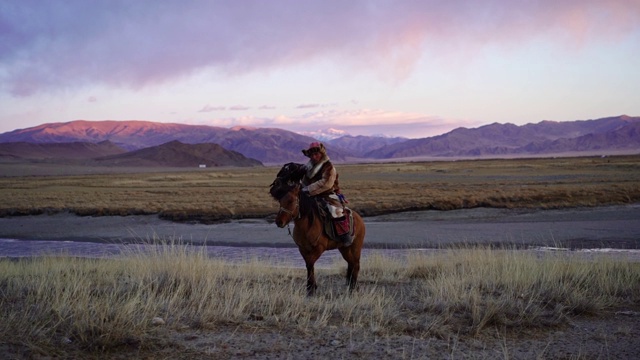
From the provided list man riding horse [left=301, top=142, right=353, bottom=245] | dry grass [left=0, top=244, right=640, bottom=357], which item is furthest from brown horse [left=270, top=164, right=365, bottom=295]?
dry grass [left=0, top=244, right=640, bottom=357]

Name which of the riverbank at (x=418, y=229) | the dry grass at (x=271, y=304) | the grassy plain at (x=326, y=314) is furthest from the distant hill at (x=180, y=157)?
the grassy plain at (x=326, y=314)

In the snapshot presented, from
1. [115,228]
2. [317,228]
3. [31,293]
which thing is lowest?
[115,228]

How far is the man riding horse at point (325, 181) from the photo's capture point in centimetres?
814

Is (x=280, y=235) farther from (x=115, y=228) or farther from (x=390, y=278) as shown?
(x=390, y=278)

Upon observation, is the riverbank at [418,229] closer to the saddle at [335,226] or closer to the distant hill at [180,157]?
the saddle at [335,226]

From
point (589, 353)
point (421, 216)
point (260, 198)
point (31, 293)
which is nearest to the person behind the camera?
point (589, 353)

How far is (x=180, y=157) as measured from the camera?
6289 inches

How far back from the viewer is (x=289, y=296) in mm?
7406

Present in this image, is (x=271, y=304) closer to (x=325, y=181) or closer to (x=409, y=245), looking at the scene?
(x=325, y=181)

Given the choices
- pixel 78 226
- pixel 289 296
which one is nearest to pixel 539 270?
pixel 289 296

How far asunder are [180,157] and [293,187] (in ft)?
515

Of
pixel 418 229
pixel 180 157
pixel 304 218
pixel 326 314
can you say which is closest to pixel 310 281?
pixel 304 218

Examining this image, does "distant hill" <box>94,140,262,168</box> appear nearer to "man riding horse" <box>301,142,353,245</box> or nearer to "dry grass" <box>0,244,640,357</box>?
"dry grass" <box>0,244,640,357</box>

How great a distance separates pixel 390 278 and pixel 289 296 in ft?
10.5
